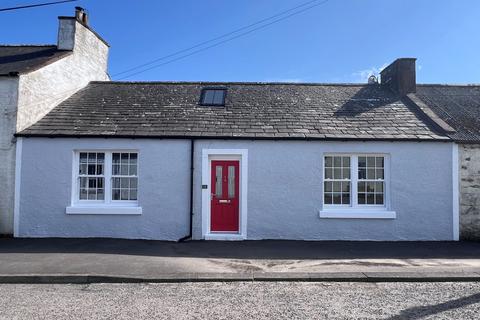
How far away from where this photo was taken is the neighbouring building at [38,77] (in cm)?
1002

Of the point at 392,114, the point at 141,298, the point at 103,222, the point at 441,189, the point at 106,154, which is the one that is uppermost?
the point at 392,114

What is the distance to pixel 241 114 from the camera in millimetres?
11398

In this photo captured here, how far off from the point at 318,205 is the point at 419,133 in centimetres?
348

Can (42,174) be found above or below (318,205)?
above

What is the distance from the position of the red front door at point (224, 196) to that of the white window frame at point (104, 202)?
6.70ft

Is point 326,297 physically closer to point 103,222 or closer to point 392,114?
point 103,222

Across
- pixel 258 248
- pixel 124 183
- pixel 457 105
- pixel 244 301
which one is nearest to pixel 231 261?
pixel 258 248

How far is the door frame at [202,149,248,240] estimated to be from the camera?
32.8 feet

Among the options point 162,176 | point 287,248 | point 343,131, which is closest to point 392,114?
point 343,131

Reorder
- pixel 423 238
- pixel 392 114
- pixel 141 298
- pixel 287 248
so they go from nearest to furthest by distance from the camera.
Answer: pixel 141 298, pixel 287 248, pixel 423 238, pixel 392 114

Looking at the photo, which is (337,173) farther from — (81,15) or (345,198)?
(81,15)

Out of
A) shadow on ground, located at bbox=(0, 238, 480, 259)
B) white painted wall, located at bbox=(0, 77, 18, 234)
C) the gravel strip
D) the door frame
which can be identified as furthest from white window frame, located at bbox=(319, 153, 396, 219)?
white painted wall, located at bbox=(0, 77, 18, 234)

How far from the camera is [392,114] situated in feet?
37.8

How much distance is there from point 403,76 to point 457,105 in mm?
2100
